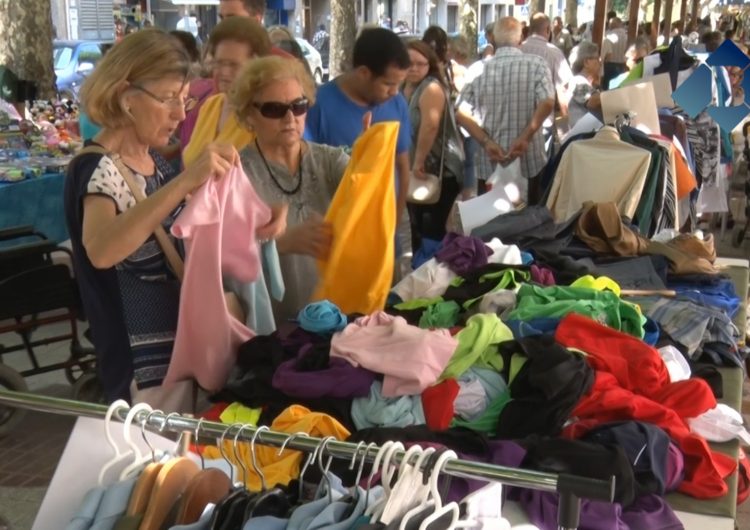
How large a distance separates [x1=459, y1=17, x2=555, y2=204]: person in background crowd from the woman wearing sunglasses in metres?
3.31

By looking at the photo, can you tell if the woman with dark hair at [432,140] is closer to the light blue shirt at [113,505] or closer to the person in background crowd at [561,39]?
the light blue shirt at [113,505]

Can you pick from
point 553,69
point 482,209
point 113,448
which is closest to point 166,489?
point 113,448

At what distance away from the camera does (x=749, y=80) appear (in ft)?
17.6

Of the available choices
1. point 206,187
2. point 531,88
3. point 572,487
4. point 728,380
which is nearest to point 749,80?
point 531,88

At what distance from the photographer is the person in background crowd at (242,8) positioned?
4270 mm

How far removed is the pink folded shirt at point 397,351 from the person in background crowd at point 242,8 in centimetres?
221

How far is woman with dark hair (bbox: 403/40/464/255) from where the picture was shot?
548 cm

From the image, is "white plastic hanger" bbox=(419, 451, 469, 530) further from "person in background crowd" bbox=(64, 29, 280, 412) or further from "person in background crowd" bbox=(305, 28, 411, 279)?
"person in background crowd" bbox=(305, 28, 411, 279)

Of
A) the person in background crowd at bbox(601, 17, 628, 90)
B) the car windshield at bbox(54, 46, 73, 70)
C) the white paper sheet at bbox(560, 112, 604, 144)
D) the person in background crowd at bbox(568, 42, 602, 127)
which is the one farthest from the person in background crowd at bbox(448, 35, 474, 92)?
the car windshield at bbox(54, 46, 73, 70)

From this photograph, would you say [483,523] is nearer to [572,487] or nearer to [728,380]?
[572,487]

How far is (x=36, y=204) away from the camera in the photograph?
5.54 meters

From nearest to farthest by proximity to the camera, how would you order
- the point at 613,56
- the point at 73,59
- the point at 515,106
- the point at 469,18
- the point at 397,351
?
the point at 397,351 → the point at 515,106 → the point at 613,56 → the point at 73,59 → the point at 469,18

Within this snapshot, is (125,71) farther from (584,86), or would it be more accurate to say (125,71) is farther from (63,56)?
(63,56)

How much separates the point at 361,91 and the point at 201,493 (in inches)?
106
